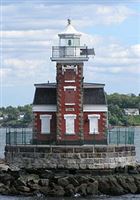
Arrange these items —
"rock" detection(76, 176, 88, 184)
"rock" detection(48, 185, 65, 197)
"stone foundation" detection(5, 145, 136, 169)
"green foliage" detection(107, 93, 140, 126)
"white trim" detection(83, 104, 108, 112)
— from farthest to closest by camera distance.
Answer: "green foliage" detection(107, 93, 140, 126), "white trim" detection(83, 104, 108, 112), "stone foundation" detection(5, 145, 136, 169), "rock" detection(76, 176, 88, 184), "rock" detection(48, 185, 65, 197)

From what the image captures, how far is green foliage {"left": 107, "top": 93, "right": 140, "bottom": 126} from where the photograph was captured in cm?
10891

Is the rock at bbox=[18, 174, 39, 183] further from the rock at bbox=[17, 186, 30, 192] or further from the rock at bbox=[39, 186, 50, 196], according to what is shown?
the rock at bbox=[39, 186, 50, 196]

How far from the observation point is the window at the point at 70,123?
165 ft

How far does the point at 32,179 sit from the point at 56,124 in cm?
592

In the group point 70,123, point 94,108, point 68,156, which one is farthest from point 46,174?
point 94,108

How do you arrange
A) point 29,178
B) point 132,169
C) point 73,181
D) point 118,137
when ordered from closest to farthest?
point 73,181
point 29,178
point 132,169
point 118,137

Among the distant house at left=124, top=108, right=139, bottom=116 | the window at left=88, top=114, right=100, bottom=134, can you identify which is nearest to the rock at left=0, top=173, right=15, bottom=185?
the window at left=88, top=114, right=100, bottom=134

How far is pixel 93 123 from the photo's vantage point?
50594 mm

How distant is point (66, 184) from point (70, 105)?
22.5 feet

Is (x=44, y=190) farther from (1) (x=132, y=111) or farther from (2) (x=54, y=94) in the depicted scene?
(1) (x=132, y=111)

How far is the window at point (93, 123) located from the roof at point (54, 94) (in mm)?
788

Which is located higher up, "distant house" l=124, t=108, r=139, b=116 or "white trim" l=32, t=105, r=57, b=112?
"distant house" l=124, t=108, r=139, b=116

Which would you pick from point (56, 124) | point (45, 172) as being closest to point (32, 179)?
point (45, 172)

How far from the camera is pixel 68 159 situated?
4766 centimetres
